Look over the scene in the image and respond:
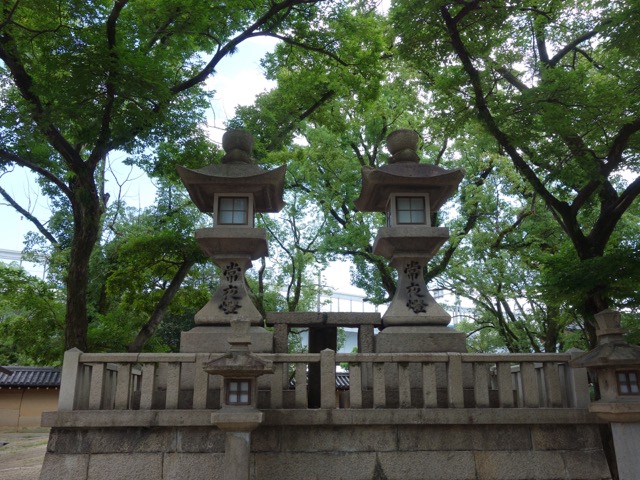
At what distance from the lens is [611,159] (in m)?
9.52

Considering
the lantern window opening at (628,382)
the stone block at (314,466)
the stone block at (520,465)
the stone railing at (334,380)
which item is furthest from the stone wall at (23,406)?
the lantern window opening at (628,382)

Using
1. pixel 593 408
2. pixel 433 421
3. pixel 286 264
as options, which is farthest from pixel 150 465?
pixel 286 264

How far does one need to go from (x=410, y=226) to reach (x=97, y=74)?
20.8 ft

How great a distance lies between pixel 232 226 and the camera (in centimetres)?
816

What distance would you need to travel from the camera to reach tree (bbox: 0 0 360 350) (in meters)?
9.12

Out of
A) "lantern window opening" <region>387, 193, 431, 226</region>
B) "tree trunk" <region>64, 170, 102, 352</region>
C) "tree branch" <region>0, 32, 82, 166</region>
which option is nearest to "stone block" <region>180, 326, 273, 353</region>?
"lantern window opening" <region>387, 193, 431, 226</region>

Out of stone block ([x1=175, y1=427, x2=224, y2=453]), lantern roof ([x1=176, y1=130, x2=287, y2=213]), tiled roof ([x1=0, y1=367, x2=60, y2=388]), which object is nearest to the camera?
stone block ([x1=175, y1=427, x2=224, y2=453])

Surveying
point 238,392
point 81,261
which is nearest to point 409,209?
point 238,392

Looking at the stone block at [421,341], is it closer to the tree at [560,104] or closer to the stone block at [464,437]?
the stone block at [464,437]

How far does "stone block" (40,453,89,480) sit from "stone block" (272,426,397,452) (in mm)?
2470

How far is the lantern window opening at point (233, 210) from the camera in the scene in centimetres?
832

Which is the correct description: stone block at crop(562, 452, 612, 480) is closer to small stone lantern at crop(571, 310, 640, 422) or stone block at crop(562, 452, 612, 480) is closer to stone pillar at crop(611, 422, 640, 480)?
stone pillar at crop(611, 422, 640, 480)

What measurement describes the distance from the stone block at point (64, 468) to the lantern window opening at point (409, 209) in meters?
5.63

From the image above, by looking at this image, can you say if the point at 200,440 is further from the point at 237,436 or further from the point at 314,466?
the point at 314,466
